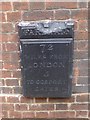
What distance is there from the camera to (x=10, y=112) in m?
3.33

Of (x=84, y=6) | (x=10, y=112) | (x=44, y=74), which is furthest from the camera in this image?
(x=10, y=112)

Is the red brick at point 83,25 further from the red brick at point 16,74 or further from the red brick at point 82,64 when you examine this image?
the red brick at point 16,74

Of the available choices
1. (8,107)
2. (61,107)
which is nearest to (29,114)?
(8,107)

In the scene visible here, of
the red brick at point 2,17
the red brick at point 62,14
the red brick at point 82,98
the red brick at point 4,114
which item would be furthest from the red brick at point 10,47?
the red brick at point 82,98

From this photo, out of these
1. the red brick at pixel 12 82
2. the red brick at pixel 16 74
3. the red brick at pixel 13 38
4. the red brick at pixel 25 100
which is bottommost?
the red brick at pixel 25 100

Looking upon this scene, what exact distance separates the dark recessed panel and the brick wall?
0.33 ft

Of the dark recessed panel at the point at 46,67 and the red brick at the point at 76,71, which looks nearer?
the dark recessed panel at the point at 46,67

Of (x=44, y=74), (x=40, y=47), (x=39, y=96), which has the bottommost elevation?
(x=39, y=96)

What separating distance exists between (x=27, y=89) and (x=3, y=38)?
1.95ft

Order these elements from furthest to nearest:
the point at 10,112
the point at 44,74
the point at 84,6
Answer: the point at 10,112 → the point at 44,74 → the point at 84,6

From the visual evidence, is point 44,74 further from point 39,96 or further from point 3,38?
point 3,38

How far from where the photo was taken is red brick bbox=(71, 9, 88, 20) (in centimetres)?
289

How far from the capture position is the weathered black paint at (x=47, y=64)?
9.60 ft

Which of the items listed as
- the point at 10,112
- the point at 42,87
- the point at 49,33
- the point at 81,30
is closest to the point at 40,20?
the point at 49,33
